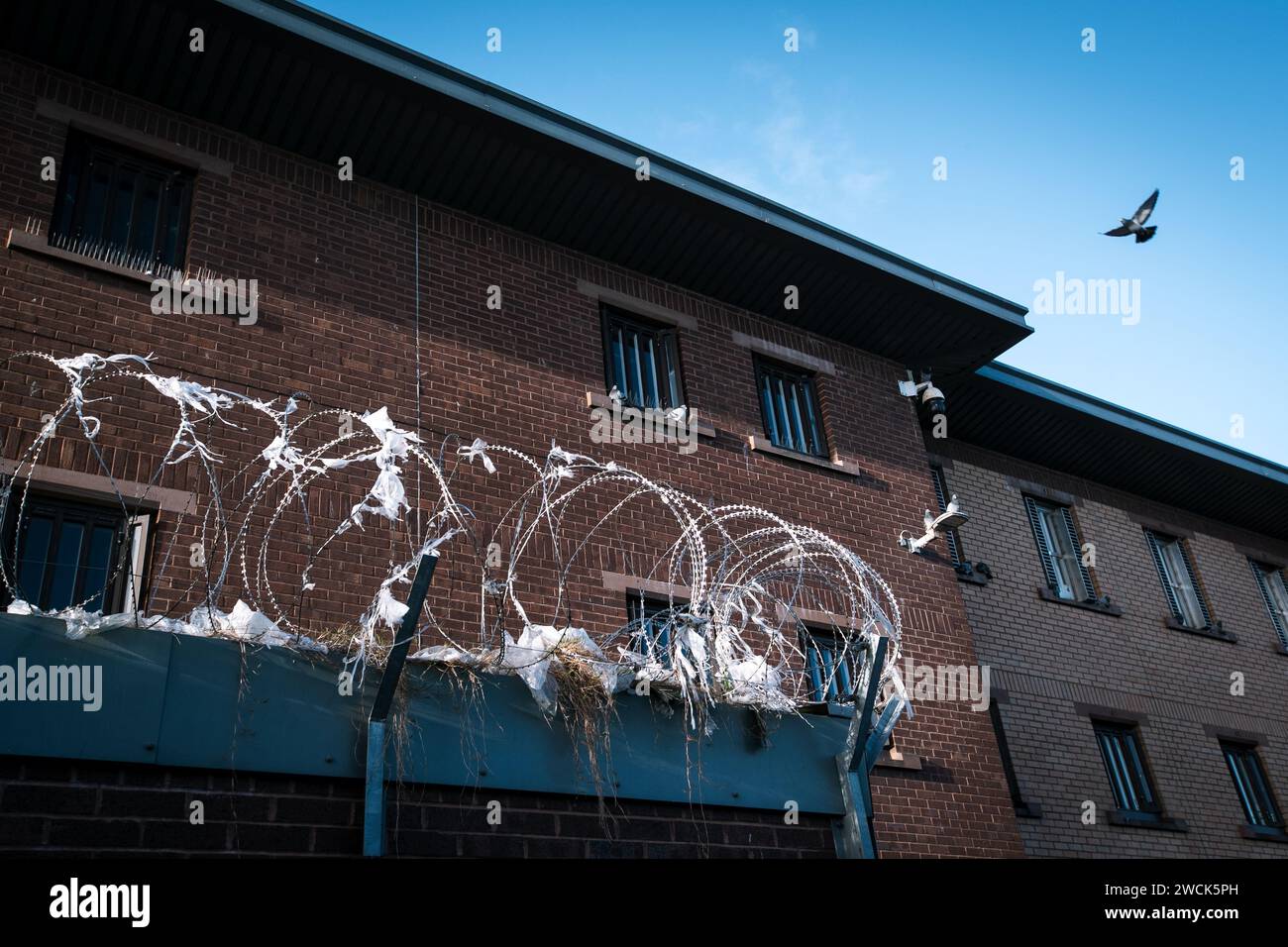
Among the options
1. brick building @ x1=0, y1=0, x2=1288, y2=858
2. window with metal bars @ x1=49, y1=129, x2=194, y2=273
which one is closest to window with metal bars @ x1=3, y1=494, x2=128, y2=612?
brick building @ x1=0, y1=0, x2=1288, y2=858

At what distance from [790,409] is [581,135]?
395 centimetres

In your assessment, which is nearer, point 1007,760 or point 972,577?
point 1007,760

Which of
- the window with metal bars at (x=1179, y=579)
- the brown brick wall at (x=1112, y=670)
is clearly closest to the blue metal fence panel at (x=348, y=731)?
A: the brown brick wall at (x=1112, y=670)

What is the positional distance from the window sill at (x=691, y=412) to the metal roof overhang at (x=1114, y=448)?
15.8 feet

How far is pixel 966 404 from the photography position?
622 inches

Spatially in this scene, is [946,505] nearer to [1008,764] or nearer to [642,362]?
[1008,764]

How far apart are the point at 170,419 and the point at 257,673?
4.00m

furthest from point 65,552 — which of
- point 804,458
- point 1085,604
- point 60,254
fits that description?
point 1085,604

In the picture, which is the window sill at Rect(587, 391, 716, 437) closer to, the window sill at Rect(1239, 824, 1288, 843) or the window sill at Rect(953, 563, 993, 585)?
the window sill at Rect(953, 563, 993, 585)

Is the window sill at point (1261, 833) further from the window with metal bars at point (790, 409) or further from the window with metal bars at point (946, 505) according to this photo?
the window with metal bars at point (790, 409)

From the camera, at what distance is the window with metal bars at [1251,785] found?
51.6ft

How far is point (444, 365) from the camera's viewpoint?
34.4 feet
